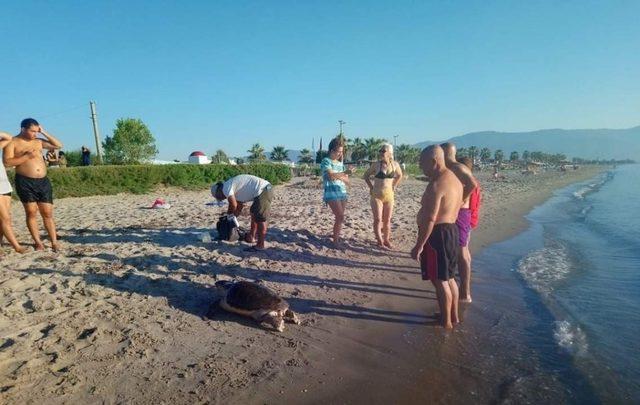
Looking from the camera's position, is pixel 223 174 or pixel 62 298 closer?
pixel 62 298

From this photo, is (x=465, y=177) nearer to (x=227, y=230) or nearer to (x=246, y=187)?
(x=246, y=187)

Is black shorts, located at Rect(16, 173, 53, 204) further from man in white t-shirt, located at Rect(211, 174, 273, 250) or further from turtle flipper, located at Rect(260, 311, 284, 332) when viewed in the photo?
turtle flipper, located at Rect(260, 311, 284, 332)

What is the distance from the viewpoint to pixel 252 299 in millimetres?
3689

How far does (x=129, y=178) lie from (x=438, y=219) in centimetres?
1663

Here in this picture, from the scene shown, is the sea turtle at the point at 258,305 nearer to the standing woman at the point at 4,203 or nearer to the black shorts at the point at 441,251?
the black shorts at the point at 441,251

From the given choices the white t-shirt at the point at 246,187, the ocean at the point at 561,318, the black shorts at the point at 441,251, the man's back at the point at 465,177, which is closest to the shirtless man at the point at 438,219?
the black shorts at the point at 441,251

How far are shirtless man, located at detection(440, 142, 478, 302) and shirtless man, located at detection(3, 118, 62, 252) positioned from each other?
18.4 feet

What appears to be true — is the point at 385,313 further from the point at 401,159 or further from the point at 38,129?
the point at 401,159

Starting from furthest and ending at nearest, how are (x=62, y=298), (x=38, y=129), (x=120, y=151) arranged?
(x=120, y=151) < (x=38, y=129) < (x=62, y=298)

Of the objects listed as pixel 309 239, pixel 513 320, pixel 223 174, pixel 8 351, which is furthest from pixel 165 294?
pixel 223 174

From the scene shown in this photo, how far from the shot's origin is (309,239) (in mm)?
6859

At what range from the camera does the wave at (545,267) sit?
5.35 meters

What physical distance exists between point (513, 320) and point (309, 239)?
12.2 ft

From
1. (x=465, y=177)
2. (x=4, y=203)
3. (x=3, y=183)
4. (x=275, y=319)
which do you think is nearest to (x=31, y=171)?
(x=3, y=183)
